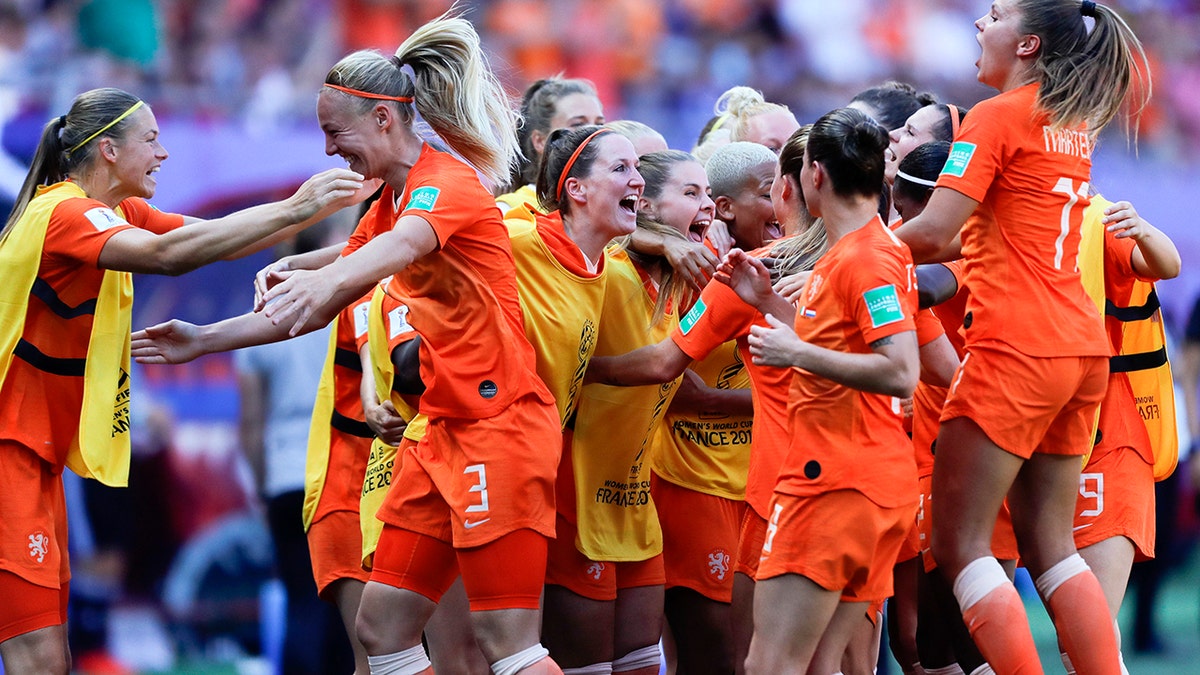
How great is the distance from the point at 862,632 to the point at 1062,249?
140 cm

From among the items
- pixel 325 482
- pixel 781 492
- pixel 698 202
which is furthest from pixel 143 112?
pixel 781 492

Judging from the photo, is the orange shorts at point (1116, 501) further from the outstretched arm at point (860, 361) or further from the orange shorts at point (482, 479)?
the orange shorts at point (482, 479)

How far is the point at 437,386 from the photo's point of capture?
13.6 feet

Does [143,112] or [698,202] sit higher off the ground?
[143,112]

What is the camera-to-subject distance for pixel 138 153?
4719 millimetres

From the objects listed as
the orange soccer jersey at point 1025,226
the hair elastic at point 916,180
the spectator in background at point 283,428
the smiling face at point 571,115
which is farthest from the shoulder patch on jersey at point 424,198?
the spectator in background at point 283,428

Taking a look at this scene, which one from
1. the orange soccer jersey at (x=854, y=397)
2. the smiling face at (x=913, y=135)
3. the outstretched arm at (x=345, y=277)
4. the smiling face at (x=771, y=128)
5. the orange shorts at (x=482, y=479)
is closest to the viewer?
the outstretched arm at (x=345, y=277)

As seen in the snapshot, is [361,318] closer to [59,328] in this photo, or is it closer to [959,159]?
[59,328]

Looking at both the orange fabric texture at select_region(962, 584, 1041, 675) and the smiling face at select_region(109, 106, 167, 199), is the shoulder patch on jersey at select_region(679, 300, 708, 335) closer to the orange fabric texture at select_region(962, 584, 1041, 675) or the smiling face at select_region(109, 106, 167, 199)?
the orange fabric texture at select_region(962, 584, 1041, 675)

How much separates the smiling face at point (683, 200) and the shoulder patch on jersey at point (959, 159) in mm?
1061

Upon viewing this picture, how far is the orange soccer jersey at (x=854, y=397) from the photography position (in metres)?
3.73

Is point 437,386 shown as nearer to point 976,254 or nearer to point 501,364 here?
point 501,364

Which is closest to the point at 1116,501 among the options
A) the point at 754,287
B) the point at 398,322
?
the point at 754,287

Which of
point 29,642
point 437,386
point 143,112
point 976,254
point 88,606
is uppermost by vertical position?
point 143,112
